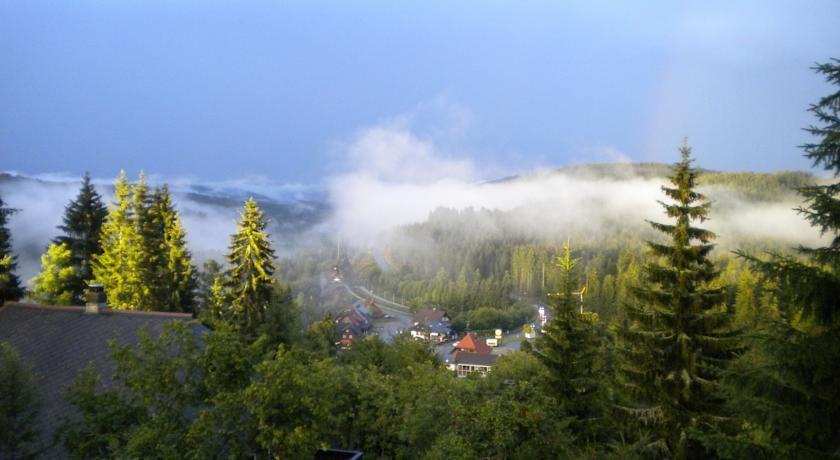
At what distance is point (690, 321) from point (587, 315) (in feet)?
20.5

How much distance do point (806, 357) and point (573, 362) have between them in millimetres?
11468

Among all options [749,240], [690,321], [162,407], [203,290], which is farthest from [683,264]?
[749,240]

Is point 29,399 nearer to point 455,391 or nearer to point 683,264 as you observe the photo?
point 455,391

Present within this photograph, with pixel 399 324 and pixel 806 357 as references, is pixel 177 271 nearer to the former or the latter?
pixel 806 357

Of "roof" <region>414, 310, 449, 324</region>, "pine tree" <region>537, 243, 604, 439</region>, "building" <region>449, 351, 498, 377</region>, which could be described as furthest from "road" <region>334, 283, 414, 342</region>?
"pine tree" <region>537, 243, 604, 439</region>

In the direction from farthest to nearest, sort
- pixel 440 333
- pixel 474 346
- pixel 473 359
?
pixel 440 333 → pixel 474 346 → pixel 473 359

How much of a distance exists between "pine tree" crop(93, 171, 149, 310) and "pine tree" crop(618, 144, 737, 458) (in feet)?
81.8

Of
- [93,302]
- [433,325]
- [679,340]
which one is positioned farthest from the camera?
[433,325]

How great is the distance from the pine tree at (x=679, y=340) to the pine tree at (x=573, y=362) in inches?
124

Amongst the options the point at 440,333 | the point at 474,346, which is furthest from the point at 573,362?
the point at 440,333

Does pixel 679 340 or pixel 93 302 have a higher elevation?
pixel 93 302

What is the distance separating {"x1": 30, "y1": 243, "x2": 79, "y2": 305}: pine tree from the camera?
94.8 feet

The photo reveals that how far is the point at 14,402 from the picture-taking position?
1004 cm

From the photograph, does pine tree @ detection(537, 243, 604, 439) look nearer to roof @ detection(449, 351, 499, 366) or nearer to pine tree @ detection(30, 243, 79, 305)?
pine tree @ detection(30, 243, 79, 305)
